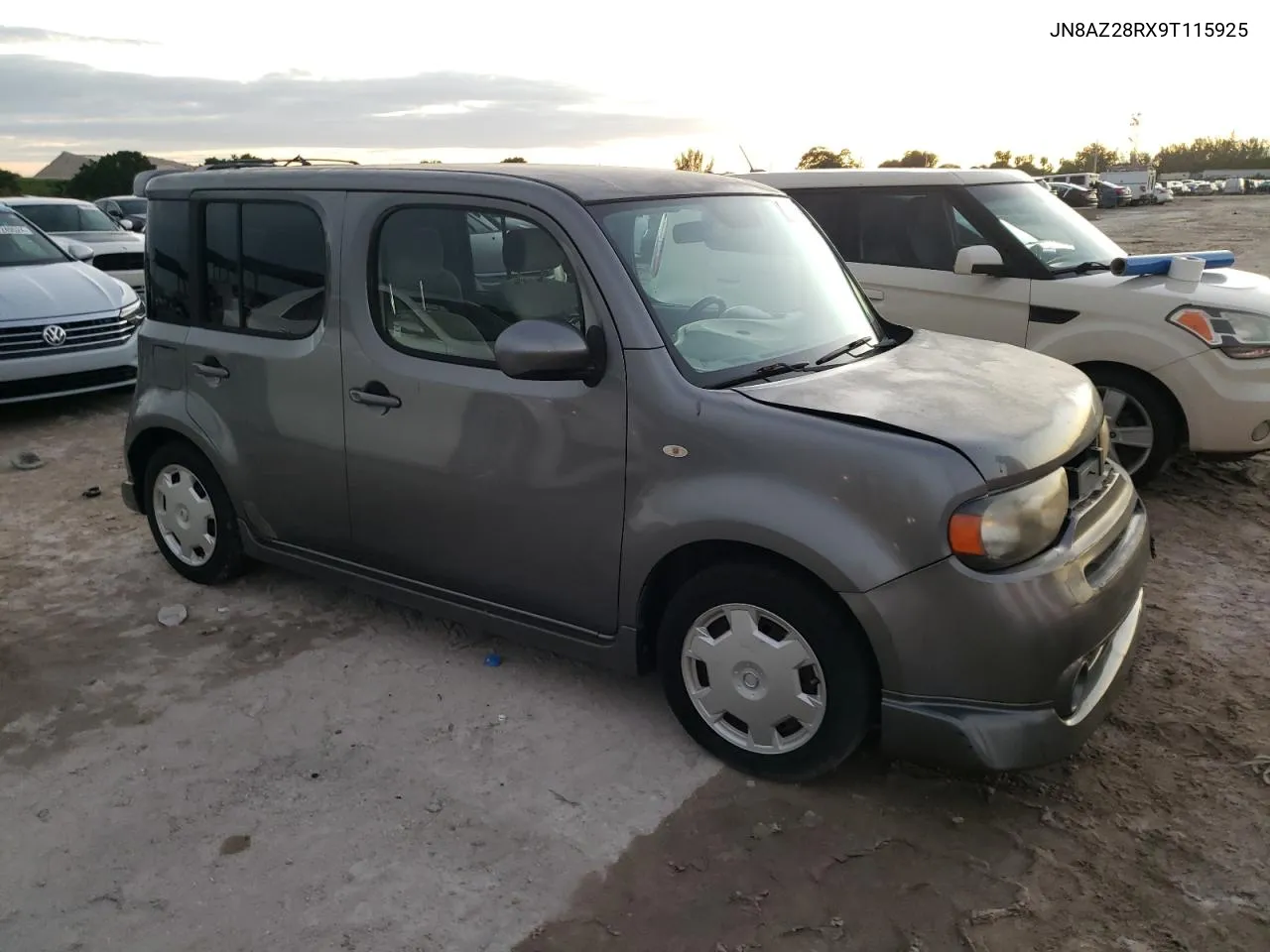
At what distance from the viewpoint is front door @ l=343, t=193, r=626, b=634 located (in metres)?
3.46

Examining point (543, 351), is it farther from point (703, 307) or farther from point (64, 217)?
point (64, 217)

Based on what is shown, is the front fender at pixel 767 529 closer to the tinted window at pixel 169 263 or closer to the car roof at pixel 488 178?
the car roof at pixel 488 178

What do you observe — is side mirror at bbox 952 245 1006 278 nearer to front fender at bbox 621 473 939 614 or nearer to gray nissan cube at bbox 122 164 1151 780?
gray nissan cube at bbox 122 164 1151 780

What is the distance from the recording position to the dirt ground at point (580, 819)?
8.97 ft

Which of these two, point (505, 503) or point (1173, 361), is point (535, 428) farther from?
point (1173, 361)

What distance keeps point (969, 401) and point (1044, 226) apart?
151 inches

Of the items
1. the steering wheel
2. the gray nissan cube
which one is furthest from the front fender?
the steering wheel

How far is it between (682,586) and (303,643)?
6.43 ft

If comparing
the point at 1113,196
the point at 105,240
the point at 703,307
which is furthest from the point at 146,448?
the point at 1113,196

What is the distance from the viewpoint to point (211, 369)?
4559 millimetres

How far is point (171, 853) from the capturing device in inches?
121

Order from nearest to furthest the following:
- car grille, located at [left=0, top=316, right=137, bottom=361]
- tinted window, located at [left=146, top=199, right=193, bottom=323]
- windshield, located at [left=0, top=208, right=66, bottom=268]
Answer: tinted window, located at [left=146, top=199, right=193, bottom=323] < car grille, located at [left=0, top=316, right=137, bottom=361] < windshield, located at [left=0, top=208, right=66, bottom=268]

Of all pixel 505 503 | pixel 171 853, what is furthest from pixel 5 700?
pixel 505 503

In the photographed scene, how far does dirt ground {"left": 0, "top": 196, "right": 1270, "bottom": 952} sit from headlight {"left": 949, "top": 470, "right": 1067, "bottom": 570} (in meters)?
0.86
